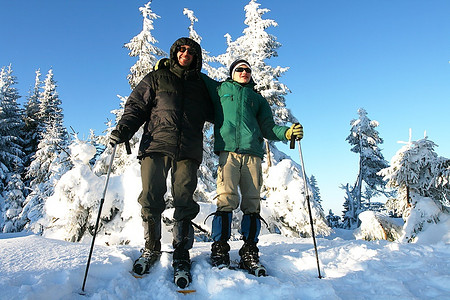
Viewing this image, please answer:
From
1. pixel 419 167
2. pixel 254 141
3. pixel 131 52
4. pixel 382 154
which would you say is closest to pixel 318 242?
pixel 254 141

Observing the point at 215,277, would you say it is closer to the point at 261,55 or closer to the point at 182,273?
the point at 182,273

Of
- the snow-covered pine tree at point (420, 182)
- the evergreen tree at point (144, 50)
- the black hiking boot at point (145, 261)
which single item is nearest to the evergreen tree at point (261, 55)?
the evergreen tree at point (144, 50)

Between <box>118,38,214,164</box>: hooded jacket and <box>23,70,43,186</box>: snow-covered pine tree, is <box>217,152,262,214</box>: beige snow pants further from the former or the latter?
<box>23,70,43,186</box>: snow-covered pine tree

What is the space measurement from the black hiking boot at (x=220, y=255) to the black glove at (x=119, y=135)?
5.09 ft

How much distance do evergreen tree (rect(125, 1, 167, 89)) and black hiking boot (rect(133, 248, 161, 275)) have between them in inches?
443

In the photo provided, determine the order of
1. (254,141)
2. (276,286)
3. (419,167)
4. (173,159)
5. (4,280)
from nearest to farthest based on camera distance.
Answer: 1. (4,280)
2. (276,286)
3. (173,159)
4. (254,141)
5. (419,167)

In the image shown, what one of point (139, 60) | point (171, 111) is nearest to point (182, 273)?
point (171, 111)

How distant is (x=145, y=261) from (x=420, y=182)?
10.1 metres

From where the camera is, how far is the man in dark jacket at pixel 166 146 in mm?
2967

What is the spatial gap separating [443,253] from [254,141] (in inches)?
114

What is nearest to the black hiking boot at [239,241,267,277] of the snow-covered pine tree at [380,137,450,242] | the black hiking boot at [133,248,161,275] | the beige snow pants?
the beige snow pants

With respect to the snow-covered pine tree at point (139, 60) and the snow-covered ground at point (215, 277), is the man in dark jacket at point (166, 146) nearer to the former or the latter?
the snow-covered ground at point (215, 277)

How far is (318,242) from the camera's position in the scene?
4535 millimetres

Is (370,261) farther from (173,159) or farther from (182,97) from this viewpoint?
(182,97)
